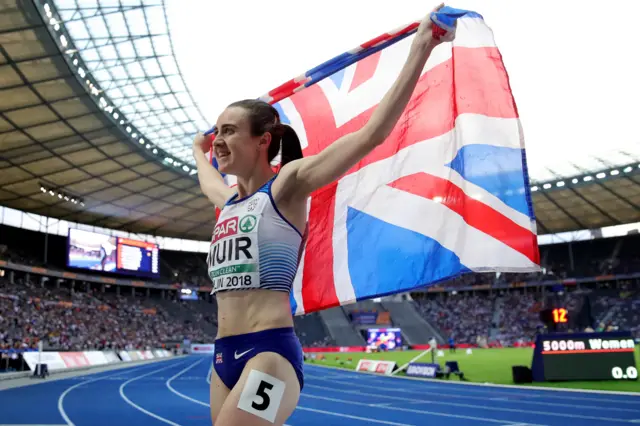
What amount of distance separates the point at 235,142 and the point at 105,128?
107ft

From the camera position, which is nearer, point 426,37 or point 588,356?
point 426,37

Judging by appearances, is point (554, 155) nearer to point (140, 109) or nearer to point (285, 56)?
point (285, 56)

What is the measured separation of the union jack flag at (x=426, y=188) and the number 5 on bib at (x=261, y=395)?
1.14 metres

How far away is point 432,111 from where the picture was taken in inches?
144

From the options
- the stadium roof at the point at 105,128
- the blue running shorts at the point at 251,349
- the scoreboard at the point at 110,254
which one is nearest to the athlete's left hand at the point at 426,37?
the blue running shorts at the point at 251,349

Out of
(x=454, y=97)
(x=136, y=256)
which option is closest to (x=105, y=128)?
(x=136, y=256)

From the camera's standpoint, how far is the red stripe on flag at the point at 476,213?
316 centimetres

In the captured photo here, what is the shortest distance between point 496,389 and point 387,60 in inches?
566

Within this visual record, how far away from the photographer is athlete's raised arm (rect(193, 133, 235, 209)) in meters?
3.46

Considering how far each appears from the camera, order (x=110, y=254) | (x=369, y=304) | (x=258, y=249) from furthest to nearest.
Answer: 1. (x=369, y=304)
2. (x=110, y=254)
3. (x=258, y=249)

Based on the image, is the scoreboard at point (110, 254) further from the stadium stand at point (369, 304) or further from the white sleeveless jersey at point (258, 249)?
the white sleeveless jersey at point (258, 249)

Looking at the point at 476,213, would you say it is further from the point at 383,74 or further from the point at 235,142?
the point at 235,142

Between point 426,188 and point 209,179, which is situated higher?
point 209,179

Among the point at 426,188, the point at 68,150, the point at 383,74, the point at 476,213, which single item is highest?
the point at 68,150
